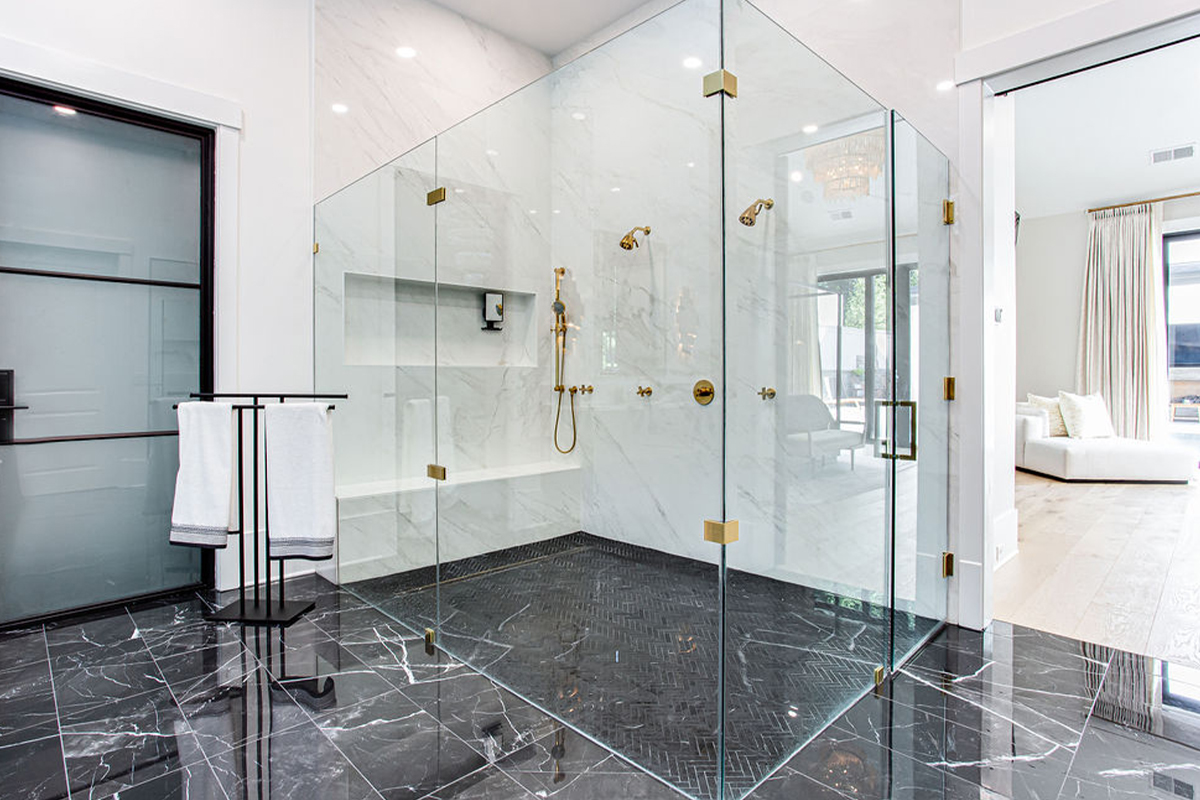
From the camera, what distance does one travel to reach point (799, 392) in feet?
6.31

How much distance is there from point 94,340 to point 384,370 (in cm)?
130

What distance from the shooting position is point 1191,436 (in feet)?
22.0

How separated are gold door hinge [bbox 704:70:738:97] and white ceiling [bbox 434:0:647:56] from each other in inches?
112

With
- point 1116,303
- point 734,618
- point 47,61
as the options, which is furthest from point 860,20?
point 1116,303

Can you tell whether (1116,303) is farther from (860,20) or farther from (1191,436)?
(860,20)

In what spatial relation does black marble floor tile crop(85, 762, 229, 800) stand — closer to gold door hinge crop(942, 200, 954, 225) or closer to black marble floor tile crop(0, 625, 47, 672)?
black marble floor tile crop(0, 625, 47, 672)

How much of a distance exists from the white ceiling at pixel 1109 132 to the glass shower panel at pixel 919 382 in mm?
1340

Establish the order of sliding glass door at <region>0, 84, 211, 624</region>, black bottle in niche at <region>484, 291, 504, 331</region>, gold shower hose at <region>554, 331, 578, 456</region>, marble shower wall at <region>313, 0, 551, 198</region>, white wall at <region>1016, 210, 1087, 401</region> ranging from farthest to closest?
white wall at <region>1016, 210, 1087, 401</region>
marble shower wall at <region>313, 0, 551, 198</region>
sliding glass door at <region>0, 84, 211, 624</region>
black bottle in niche at <region>484, 291, 504, 331</region>
gold shower hose at <region>554, 331, 578, 456</region>

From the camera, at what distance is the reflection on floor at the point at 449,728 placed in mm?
1619

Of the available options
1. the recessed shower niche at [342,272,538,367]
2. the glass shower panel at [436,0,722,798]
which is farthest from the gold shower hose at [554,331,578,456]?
the recessed shower niche at [342,272,538,367]

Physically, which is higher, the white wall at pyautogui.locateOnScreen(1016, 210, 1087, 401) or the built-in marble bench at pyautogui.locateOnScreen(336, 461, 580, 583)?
the white wall at pyautogui.locateOnScreen(1016, 210, 1087, 401)

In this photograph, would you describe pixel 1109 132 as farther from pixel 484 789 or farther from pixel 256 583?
pixel 256 583

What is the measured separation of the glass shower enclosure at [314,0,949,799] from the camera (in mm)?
1629

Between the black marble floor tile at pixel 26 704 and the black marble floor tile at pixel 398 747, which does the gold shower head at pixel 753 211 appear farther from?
the black marble floor tile at pixel 26 704
